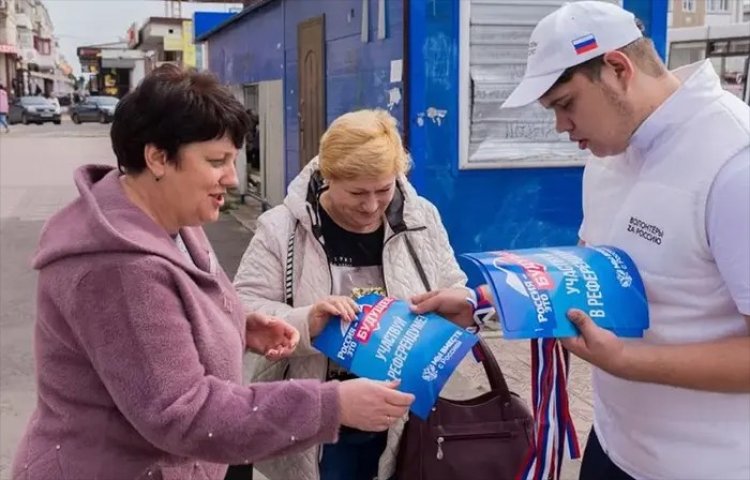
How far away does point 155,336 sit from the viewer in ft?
5.35

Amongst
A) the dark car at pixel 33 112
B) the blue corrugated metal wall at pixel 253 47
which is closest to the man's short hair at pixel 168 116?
the blue corrugated metal wall at pixel 253 47

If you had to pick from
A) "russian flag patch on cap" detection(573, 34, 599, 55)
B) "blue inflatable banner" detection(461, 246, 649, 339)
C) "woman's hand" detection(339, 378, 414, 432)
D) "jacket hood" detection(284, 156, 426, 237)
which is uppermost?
"russian flag patch on cap" detection(573, 34, 599, 55)

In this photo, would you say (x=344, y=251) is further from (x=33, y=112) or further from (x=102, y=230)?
(x=33, y=112)

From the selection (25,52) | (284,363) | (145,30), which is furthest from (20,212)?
(25,52)

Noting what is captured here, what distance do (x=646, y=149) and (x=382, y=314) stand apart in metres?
0.78

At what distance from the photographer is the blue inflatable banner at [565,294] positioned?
177cm

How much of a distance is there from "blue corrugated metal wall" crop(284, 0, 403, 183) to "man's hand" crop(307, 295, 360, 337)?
3873 millimetres

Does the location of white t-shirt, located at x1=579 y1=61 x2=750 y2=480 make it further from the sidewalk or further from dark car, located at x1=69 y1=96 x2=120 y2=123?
dark car, located at x1=69 y1=96 x2=120 y2=123

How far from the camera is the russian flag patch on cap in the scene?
185 centimetres

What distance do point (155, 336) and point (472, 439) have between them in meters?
1.13

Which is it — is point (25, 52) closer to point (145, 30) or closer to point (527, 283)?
point (145, 30)

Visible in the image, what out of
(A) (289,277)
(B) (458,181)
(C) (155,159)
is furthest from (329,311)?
(B) (458,181)

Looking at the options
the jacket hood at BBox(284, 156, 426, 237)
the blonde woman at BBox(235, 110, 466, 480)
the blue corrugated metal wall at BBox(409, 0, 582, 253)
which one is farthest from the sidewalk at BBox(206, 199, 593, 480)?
the jacket hood at BBox(284, 156, 426, 237)

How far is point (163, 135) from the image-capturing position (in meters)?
1.78
